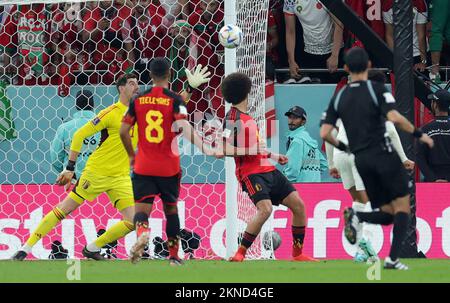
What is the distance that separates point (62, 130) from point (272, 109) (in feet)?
9.88

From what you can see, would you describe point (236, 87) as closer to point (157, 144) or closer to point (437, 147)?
point (157, 144)

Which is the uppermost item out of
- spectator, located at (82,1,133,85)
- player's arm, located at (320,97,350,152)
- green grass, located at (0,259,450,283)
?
spectator, located at (82,1,133,85)

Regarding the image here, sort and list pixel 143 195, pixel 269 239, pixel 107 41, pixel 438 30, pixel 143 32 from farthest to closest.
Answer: pixel 438 30, pixel 143 32, pixel 107 41, pixel 269 239, pixel 143 195

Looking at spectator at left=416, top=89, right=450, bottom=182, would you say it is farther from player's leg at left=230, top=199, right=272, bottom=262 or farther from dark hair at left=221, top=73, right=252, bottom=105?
dark hair at left=221, top=73, right=252, bottom=105

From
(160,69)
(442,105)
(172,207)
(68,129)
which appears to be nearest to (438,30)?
(442,105)

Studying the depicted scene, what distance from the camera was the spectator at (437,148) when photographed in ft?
52.8

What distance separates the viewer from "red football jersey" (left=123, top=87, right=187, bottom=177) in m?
12.1

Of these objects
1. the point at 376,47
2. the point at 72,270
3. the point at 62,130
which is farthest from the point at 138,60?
the point at 72,270

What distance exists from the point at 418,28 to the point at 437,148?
7.99 ft

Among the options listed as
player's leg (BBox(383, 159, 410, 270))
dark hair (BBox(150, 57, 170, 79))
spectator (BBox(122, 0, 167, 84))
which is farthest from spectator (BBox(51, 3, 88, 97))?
player's leg (BBox(383, 159, 410, 270))

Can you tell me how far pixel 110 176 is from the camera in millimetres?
14148

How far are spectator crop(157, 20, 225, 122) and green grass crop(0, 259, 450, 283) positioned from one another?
146 inches

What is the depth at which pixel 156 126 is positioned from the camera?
39.7 feet

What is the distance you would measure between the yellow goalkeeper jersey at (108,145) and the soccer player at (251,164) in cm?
150
